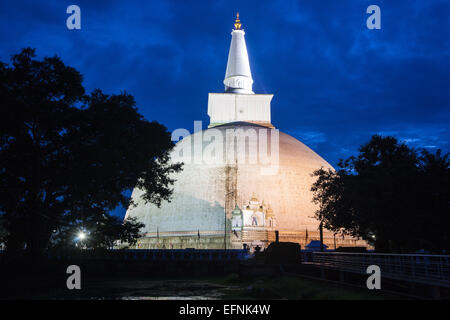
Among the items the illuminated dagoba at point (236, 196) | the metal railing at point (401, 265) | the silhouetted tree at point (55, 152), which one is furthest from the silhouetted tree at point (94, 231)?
the illuminated dagoba at point (236, 196)

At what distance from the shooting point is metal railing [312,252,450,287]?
13.1 metres

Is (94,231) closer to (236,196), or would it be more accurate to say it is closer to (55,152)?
(55,152)

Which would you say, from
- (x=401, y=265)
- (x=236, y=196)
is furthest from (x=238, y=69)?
(x=401, y=265)

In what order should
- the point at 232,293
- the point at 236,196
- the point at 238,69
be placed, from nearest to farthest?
1. the point at 232,293
2. the point at 236,196
3. the point at 238,69

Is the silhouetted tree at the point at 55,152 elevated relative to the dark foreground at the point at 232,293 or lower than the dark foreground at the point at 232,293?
elevated

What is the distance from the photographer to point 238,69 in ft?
199

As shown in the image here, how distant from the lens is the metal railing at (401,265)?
42.9ft

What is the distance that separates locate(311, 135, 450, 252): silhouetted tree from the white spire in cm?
3410

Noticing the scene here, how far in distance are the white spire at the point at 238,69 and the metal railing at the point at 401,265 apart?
40070mm

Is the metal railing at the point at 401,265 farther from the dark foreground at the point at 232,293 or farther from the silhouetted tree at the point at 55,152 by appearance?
the silhouetted tree at the point at 55,152

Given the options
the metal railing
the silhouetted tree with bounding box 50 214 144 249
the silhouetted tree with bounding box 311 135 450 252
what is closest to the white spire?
the silhouetted tree with bounding box 311 135 450 252

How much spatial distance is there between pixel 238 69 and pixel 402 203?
3971 cm
